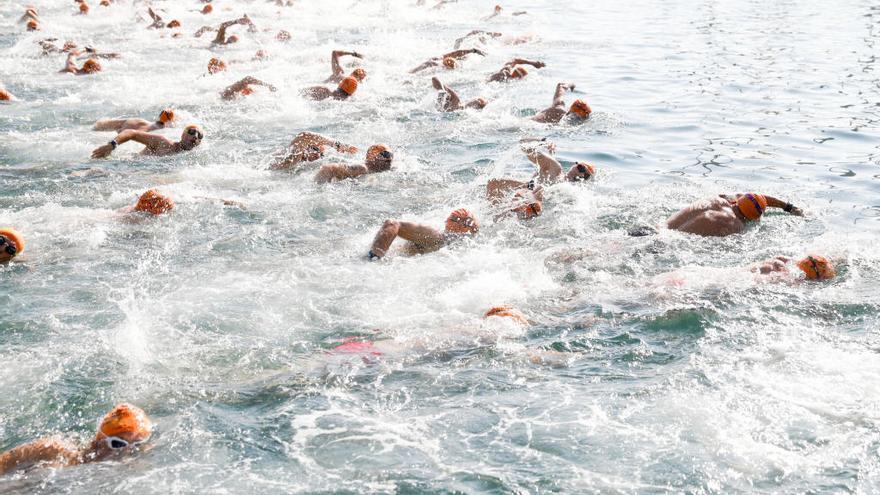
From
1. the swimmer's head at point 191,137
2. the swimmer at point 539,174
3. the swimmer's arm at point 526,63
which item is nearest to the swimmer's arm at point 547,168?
the swimmer at point 539,174

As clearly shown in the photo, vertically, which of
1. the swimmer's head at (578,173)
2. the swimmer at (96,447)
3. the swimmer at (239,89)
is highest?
the swimmer at (96,447)

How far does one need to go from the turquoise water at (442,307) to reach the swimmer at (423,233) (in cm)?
18

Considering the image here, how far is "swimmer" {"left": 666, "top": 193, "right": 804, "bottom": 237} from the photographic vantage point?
8.73 metres

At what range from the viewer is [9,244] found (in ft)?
25.7

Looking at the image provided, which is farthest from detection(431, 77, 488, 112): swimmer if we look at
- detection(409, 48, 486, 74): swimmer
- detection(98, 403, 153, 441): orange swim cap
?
detection(98, 403, 153, 441): orange swim cap

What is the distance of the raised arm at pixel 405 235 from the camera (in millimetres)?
8109

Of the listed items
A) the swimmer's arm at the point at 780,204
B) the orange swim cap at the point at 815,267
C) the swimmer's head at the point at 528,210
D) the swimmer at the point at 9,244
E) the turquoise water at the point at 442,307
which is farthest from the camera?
the swimmer's head at the point at 528,210

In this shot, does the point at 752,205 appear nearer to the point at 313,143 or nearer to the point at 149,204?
the point at 313,143

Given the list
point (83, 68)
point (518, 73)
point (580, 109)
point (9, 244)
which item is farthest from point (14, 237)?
point (518, 73)

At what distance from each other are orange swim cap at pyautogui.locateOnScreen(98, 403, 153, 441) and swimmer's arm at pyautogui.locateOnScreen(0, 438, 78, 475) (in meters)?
0.22

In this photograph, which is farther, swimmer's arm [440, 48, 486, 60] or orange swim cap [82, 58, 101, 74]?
swimmer's arm [440, 48, 486, 60]

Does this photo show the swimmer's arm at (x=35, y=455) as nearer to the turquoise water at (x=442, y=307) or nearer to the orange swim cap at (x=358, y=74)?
the turquoise water at (x=442, y=307)

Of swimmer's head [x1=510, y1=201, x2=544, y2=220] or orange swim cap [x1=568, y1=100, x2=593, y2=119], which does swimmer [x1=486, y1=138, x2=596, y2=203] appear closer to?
swimmer's head [x1=510, y1=201, x2=544, y2=220]

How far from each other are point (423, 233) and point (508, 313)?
1936mm
